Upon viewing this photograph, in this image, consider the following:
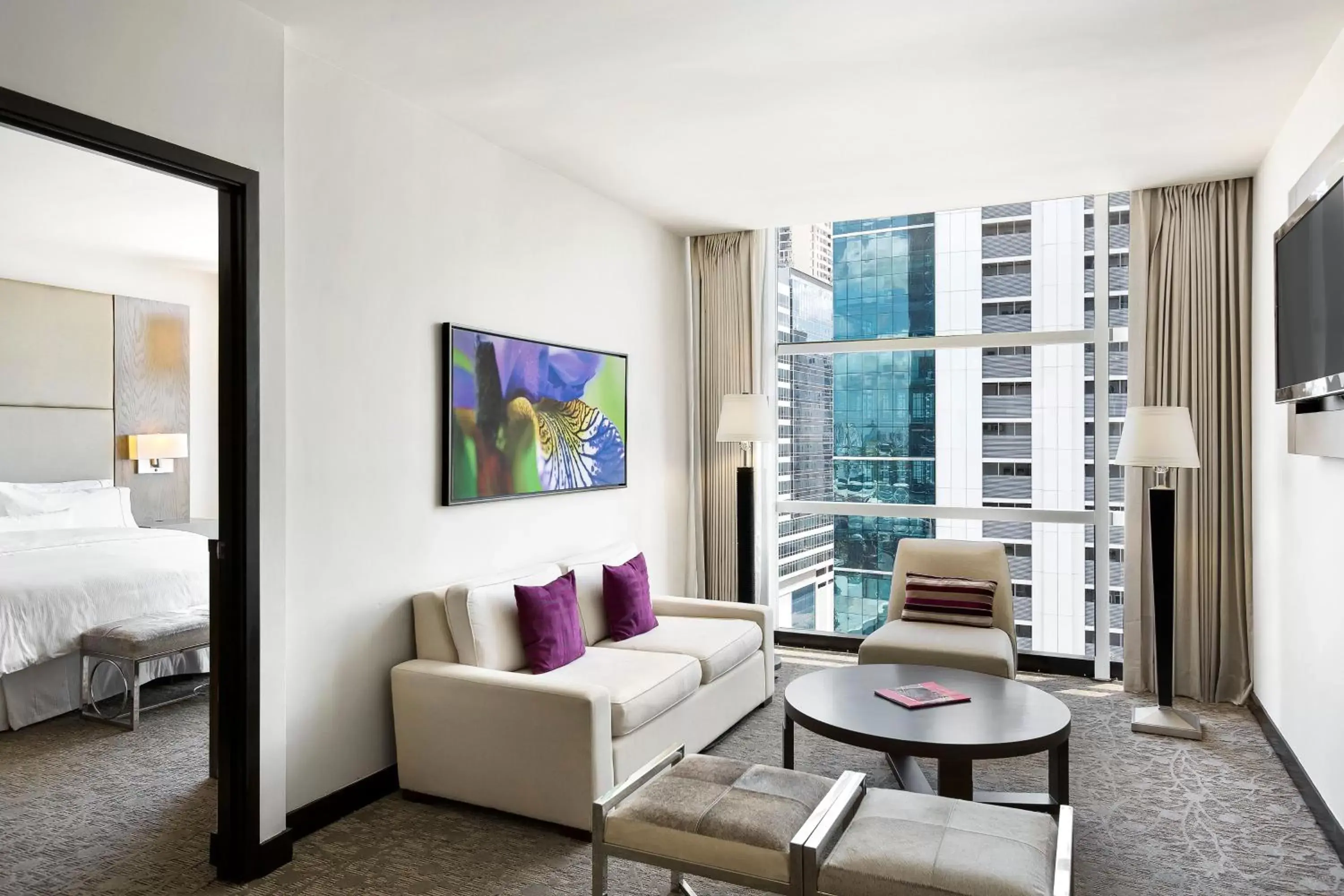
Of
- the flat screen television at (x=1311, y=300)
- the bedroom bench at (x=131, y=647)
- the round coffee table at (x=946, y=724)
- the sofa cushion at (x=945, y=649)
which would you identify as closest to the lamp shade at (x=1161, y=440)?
the flat screen television at (x=1311, y=300)

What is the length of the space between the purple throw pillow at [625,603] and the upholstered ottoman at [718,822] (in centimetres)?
159

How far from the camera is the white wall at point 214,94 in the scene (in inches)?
87.0

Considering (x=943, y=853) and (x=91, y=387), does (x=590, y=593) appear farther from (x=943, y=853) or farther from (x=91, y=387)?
(x=91, y=387)

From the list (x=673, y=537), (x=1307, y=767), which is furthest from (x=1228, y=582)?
(x=673, y=537)

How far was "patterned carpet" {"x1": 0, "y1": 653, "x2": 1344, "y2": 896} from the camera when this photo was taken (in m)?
2.69

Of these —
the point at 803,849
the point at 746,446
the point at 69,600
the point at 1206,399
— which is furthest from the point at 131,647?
Result: the point at 1206,399

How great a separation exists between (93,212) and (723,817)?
200 inches

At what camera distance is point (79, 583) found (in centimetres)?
440

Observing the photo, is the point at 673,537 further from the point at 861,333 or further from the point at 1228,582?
the point at 1228,582

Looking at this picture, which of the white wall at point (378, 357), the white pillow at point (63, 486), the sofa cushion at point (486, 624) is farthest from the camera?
the white pillow at point (63, 486)

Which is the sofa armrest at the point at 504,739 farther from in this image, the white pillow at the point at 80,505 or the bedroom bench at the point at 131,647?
the white pillow at the point at 80,505

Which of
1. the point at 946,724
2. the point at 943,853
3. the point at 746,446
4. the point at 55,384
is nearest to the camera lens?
the point at 943,853

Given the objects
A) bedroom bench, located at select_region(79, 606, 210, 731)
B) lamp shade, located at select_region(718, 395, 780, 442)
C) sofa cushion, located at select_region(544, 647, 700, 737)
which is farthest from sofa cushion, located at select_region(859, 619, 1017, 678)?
bedroom bench, located at select_region(79, 606, 210, 731)

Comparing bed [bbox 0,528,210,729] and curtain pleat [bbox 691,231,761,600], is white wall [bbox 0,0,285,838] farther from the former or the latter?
curtain pleat [bbox 691,231,761,600]
